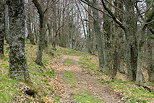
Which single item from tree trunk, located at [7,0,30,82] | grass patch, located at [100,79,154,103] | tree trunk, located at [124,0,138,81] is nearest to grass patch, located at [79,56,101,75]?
tree trunk, located at [124,0,138,81]

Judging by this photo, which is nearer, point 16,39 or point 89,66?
point 16,39

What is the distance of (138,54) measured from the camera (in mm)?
10750

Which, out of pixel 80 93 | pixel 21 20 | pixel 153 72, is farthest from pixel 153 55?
pixel 21 20

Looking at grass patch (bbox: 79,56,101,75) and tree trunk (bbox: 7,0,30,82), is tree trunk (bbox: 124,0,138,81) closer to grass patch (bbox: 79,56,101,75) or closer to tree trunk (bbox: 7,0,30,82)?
grass patch (bbox: 79,56,101,75)

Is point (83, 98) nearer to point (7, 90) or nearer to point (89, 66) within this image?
point (7, 90)

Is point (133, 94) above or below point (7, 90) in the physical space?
below

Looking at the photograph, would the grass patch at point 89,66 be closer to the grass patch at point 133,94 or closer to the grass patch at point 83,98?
the grass patch at point 133,94

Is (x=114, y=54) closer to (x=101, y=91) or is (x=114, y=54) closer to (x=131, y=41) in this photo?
(x=131, y=41)

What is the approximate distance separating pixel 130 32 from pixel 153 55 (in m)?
11.5

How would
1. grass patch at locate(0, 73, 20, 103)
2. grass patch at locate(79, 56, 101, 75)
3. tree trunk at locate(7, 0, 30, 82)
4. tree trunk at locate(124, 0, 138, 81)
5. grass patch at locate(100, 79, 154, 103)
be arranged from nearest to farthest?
grass patch at locate(0, 73, 20, 103) → tree trunk at locate(7, 0, 30, 82) → grass patch at locate(100, 79, 154, 103) → tree trunk at locate(124, 0, 138, 81) → grass patch at locate(79, 56, 101, 75)

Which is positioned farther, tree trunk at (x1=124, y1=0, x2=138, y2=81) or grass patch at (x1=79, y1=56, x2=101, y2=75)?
A: grass patch at (x1=79, y1=56, x2=101, y2=75)

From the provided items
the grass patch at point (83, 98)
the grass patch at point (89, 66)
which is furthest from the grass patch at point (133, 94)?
the grass patch at point (89, 66)

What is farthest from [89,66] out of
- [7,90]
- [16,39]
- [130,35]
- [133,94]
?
[7,90]

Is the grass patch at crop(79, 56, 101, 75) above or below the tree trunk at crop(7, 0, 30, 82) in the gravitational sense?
below
